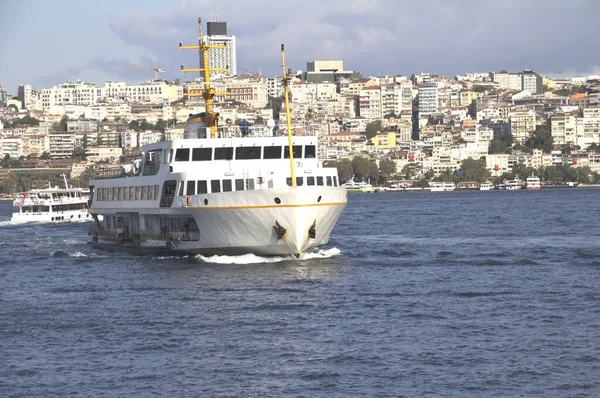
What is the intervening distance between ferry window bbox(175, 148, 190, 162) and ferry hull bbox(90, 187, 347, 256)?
194cm

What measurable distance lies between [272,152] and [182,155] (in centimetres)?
341

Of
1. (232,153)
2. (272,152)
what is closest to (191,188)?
(232,153)

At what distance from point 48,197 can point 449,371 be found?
78.2 metres

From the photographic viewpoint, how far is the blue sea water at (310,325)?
1041 inches

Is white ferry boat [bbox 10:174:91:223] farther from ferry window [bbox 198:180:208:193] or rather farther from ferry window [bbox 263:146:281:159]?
ferry window [bbox 198:180:208:193]

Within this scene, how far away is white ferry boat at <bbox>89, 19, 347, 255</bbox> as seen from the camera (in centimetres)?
4353

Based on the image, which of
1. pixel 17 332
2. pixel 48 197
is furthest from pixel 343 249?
pixel 48 197

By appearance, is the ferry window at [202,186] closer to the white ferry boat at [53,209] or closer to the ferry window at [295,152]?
the ferry window at [295,152]

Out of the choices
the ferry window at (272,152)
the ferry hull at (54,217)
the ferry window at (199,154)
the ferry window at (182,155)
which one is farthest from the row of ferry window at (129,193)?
the ferry hull at (54,217)

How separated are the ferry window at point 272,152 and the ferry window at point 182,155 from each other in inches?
115

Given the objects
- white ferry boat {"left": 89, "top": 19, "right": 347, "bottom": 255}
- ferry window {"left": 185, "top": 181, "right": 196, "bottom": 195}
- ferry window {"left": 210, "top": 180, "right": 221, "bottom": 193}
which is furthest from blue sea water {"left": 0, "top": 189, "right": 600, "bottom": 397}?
ferry window {"left": 185, "top": 181, "right": 196, "bottom": 195}

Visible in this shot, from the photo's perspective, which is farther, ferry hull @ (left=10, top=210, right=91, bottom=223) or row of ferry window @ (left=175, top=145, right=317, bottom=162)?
ferry hull @ (left=10, top=210, right=91, bottom=223)

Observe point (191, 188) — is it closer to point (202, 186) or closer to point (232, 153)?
point (202, 186)

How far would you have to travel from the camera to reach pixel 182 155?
48.1 meters
